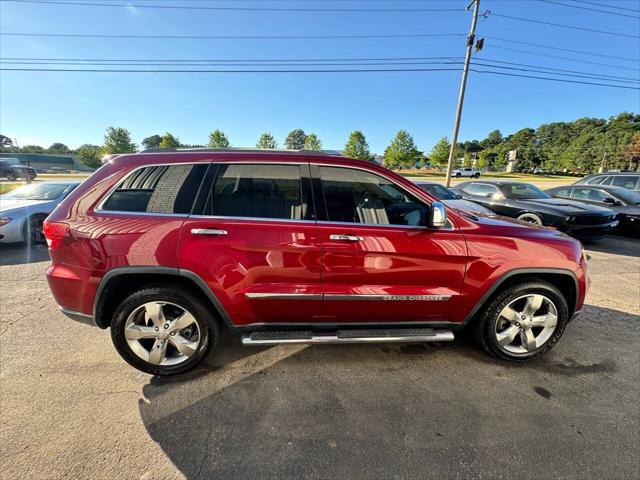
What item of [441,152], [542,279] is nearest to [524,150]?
[441,152]

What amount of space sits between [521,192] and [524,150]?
86777 mm

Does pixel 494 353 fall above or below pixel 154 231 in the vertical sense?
below

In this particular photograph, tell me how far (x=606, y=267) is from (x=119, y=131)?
61.8 metres

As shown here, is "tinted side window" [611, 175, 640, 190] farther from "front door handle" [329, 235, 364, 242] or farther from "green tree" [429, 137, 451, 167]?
"green tree" [429, 137, 451, 167]

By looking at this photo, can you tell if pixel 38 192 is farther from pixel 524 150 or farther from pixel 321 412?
pixel 524 150

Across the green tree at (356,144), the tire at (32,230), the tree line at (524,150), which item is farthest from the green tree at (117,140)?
the tire at (32,230)

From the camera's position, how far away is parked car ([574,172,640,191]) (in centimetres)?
843

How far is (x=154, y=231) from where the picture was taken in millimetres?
2039

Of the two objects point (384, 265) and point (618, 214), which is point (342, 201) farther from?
point (618, 214)

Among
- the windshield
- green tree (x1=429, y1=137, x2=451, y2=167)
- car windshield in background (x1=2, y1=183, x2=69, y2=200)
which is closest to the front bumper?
the windshield

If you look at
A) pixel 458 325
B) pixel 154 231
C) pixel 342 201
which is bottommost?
pixel 458 325

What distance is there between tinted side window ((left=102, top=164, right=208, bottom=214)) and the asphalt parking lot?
1416 mm

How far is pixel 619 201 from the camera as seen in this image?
7.18m

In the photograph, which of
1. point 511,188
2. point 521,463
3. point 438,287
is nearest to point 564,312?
point 438,287
